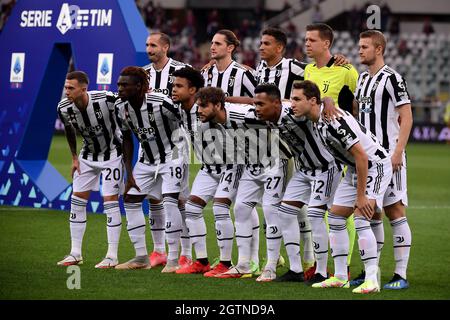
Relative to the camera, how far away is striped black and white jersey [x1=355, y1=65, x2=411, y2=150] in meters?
8.09

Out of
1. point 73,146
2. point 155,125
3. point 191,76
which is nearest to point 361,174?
point 191,76

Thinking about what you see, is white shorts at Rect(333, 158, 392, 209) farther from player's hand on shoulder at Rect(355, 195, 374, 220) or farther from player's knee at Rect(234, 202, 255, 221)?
player's knee at Rect(234, 202, 255, 221)

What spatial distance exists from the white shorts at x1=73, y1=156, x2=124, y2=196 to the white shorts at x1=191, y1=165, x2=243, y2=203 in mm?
1008

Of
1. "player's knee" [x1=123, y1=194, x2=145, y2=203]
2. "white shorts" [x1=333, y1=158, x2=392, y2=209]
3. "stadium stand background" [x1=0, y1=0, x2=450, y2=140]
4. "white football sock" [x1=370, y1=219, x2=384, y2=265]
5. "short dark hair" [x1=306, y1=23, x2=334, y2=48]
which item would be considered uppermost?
"stadium stand background" [x1=0, y1=0, x2=450, y2=140]

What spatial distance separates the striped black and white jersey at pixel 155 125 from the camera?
908 cm

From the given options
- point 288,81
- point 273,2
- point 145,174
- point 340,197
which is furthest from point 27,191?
point 273,2

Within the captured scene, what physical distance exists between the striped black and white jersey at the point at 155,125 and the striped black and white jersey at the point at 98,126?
0.47 meters

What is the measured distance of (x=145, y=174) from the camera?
363 inches

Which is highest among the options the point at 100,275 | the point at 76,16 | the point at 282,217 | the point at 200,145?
the point at 76,16

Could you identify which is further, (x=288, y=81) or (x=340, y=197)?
(x=288, y=81)

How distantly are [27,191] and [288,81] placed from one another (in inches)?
234

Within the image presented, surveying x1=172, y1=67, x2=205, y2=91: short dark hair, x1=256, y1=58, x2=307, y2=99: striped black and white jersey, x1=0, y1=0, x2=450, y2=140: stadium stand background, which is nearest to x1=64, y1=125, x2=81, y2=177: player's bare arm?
x1=172, y1=67, x2=205, y2=91: short dark hair

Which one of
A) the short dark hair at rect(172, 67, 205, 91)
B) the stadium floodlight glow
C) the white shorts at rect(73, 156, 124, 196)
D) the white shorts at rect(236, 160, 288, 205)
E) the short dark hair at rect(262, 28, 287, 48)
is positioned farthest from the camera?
the stadium floodlight glow
